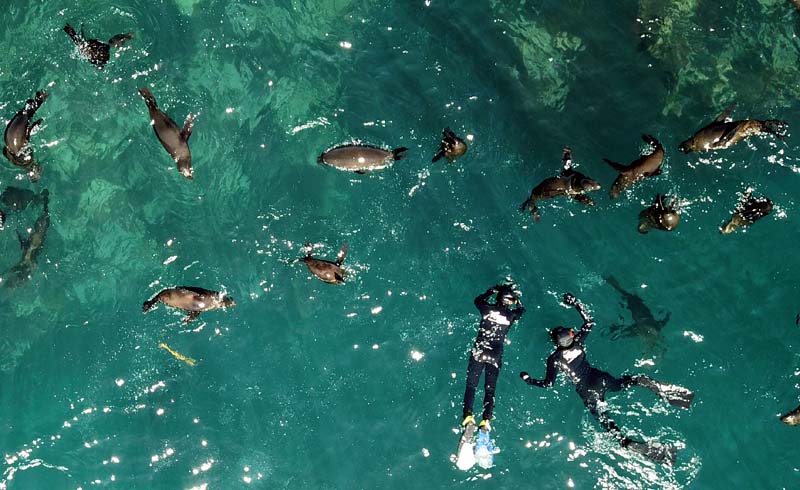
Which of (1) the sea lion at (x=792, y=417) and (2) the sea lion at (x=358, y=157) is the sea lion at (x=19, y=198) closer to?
(2) the sea lion at (x=358, y=157)

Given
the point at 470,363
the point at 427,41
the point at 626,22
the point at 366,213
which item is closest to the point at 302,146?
the point at 366,213

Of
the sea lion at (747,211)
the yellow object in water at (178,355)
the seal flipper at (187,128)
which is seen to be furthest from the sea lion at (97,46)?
the sea lion at (747,211)

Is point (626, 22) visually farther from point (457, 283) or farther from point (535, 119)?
point (457, 283)

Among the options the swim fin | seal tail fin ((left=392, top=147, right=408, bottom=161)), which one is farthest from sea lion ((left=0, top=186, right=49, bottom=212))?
the swim fin

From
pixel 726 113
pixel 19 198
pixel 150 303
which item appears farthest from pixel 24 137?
pixel 726 113

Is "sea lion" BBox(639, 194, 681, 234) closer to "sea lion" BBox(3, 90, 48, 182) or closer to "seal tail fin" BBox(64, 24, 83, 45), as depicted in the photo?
"seal tail fin" BBox(64, 24, 83, 45)
